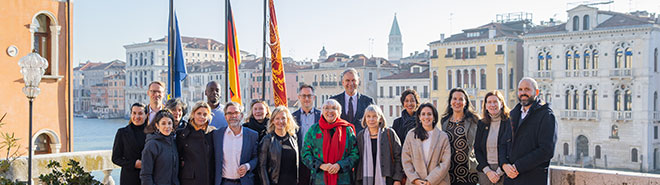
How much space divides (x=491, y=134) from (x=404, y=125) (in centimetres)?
67

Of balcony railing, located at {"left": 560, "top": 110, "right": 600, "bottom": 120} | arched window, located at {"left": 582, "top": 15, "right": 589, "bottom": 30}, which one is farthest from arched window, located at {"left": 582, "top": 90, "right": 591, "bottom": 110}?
arched window, located at {"left": 582, "top": 15, "right": 589, "bottom": 30}

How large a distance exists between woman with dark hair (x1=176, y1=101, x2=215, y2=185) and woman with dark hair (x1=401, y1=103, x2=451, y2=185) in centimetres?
122

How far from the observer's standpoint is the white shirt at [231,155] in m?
4.16

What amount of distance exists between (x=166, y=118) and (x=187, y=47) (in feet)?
213

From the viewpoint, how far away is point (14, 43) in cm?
882

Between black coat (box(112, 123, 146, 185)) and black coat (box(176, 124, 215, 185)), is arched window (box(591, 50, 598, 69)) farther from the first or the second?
black coat (box(112, 123, 146, 185))

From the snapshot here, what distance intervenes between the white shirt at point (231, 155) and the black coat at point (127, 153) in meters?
0.53

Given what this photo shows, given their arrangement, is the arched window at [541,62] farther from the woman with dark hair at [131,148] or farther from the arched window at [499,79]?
the woman with dark hair at [131,148]

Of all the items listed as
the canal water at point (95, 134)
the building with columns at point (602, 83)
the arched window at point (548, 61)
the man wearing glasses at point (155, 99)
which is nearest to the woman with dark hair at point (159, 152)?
the man wearing glasses at point (155, 99)

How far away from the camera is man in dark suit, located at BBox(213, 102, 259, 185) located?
13.6ft

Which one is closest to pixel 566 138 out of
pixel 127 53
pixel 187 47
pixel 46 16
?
pixel 46 16

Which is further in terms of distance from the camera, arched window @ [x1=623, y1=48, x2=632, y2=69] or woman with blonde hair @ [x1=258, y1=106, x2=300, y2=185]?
arched window @ [x1=623, y1=48, x2=632, y2=69]

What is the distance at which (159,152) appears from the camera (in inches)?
157

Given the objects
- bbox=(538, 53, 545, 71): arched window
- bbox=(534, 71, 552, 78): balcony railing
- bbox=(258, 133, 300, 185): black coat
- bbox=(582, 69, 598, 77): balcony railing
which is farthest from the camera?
bbox=(538, 53, 545, 71): arched window
